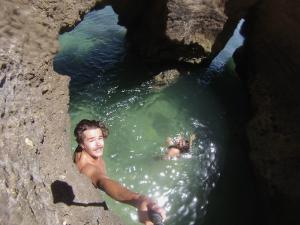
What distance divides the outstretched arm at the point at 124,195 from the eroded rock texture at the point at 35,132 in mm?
224

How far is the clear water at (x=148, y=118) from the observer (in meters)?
6.29

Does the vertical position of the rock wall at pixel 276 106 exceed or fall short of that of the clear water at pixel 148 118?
it exceeds it

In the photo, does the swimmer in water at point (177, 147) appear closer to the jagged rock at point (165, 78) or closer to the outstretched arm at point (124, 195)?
the jagged rock at point (165, 78)

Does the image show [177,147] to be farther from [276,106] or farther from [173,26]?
[173,26]

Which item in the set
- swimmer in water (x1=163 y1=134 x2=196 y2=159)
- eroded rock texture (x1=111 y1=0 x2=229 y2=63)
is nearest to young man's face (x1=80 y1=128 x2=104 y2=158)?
swimmer in water (x1=163 y1=134 x2=196 y2=159)

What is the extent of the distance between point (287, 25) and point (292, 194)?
127 inches

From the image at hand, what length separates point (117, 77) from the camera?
9039mm

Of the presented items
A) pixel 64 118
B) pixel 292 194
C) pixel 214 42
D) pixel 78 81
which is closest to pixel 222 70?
pixel 214 42

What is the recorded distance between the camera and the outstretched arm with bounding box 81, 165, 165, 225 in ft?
11.4

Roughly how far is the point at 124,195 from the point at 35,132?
1225 millimetres

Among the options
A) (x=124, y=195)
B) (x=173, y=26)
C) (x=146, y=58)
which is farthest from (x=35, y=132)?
(x=146, y=58)

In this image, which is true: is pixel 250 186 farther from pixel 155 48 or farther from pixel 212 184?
pixel 155 48

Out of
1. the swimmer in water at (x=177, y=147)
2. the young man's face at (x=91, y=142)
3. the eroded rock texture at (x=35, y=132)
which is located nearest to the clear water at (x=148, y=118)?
the swimmer in water at (x=177, y=147)

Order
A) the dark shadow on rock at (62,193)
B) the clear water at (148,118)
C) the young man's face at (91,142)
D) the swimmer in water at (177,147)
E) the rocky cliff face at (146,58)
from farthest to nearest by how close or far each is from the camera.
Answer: the swimmer in water at (177,147), the clear water at (148,118), the young man's face at (91,142), the dark shadow on rock at (62,193), the rocky cliff face at (146,58)
